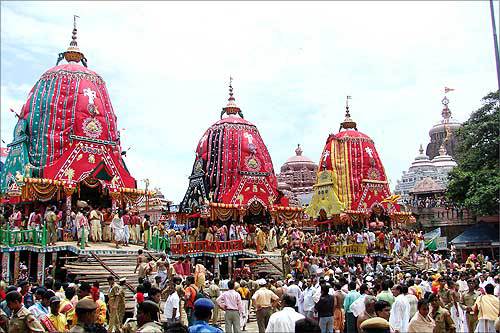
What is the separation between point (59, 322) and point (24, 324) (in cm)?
108

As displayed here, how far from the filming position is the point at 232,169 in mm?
30016

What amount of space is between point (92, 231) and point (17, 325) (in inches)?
624

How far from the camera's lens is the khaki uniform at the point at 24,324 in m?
6.21

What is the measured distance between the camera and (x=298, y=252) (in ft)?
75.5

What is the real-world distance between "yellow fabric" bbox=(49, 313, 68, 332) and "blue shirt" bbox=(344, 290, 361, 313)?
17.8 feet


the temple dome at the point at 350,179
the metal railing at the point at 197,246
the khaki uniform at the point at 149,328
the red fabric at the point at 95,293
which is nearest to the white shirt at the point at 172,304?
the red fabric at the point at 95,293

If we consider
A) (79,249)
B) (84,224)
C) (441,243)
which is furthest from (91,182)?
(441,243)

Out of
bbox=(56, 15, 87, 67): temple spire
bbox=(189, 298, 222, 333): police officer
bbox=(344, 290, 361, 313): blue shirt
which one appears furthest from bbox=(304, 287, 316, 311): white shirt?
bbox=(56, 15, 87, 67): temple spire

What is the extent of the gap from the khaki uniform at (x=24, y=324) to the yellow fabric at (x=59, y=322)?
37.1 inches

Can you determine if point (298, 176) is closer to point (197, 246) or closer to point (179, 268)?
point (197, 246)

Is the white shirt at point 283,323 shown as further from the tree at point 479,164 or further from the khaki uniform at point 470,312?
the tree at point 479,164

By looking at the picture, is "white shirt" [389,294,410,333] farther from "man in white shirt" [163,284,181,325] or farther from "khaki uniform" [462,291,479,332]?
"man in white shirt" [163,284,181,325]

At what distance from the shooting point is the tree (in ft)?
101

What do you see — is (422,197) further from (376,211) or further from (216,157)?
(216,157)
